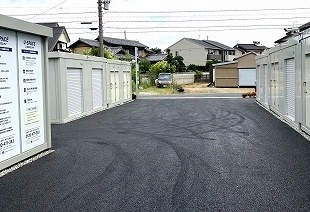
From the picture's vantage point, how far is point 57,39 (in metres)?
42.6

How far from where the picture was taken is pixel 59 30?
45438 mm

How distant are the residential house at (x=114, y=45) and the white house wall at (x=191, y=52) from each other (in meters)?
6.60

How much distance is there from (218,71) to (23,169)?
134 ft

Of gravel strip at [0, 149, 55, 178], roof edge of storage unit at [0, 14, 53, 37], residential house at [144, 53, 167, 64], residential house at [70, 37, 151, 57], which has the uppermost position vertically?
residential house at [70, 37, 151, 57]

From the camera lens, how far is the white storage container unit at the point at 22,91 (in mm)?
7879

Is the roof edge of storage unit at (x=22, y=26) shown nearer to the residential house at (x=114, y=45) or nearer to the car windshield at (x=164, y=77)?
the car windshield at (x=164, y=77)

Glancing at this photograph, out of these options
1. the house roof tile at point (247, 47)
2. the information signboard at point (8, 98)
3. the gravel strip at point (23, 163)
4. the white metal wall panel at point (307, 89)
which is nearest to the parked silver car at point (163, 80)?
the white metal wall panel at point (307, 89)

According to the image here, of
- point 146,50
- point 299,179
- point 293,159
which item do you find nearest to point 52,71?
point 293,159

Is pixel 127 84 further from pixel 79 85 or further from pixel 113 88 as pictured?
pixel 79 85

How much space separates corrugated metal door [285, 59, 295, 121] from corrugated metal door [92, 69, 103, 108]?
9.08 metres

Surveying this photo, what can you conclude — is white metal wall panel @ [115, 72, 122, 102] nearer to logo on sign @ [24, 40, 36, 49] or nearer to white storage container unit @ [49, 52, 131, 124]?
white storage container unit @ [49, 52, 131, 124]

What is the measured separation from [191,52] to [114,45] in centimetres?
1558

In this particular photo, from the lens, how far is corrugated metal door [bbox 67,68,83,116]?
52.6 feet

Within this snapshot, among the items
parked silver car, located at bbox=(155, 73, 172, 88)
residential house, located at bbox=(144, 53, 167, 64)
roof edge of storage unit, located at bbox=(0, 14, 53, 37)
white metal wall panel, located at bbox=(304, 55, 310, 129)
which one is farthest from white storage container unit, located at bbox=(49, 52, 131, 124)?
residential house, located at bbox=(144, 53, 167, 64)
